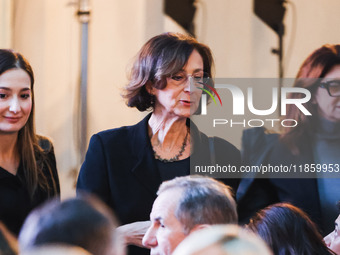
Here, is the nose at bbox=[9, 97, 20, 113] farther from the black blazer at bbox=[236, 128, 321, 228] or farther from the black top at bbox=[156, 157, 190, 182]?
the black blazer at bbox=[236, 128, 321, 228]

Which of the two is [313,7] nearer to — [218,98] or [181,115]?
[218,98]

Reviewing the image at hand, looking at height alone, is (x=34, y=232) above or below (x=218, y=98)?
below

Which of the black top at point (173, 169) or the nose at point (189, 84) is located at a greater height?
the nose at point (189, 84)

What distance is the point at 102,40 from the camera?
11.4ft

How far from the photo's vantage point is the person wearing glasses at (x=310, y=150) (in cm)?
216

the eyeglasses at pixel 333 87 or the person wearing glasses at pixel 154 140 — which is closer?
the person wearing glasses at pixel 154 140

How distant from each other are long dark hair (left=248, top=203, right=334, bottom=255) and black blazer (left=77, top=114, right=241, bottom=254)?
376mm

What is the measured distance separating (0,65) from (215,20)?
142 centimetres

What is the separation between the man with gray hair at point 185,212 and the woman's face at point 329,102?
72cm

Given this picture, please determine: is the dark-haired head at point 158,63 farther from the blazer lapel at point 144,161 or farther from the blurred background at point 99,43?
the blurred background at point 99,43

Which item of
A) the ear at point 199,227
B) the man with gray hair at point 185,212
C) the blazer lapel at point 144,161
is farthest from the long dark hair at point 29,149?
the ear at point 199,227

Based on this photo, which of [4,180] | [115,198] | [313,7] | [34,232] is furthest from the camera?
[313,7]

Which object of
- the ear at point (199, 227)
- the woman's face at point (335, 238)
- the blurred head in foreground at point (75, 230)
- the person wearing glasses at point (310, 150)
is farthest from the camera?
the person wearing glasses at point (310, 150)

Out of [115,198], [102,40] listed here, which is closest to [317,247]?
[115,198]
